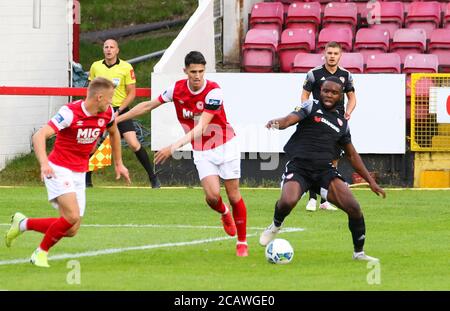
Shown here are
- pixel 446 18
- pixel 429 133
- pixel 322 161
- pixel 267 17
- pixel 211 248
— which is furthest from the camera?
pixel 267 17

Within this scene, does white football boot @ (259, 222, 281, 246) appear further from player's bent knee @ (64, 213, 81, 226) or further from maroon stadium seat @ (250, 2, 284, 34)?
maroon stadium seat @ (250, 2, 284, 34)

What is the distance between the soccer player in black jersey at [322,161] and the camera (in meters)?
12.3

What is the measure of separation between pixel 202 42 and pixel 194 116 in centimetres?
1044

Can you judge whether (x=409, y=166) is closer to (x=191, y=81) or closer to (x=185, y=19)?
(x=191, y=81)

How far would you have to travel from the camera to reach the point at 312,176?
12531mm

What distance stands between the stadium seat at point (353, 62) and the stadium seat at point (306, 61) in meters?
0.38

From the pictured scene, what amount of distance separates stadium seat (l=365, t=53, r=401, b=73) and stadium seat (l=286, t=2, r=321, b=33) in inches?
85.3

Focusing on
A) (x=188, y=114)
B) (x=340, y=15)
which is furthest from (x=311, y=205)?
(x=340, y=15)

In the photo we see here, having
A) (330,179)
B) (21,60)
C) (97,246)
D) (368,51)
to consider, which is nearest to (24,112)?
(21,60)

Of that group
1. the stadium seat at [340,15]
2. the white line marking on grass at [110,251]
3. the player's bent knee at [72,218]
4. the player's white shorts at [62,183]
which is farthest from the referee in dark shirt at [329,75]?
the stadium seat at [340,15]

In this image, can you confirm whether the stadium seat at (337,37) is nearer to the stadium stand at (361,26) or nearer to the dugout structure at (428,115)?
the stadium stand at (361,26)

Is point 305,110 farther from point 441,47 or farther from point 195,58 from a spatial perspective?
point 441,47

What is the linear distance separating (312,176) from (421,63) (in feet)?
34.3

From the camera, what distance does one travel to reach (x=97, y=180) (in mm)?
21938
